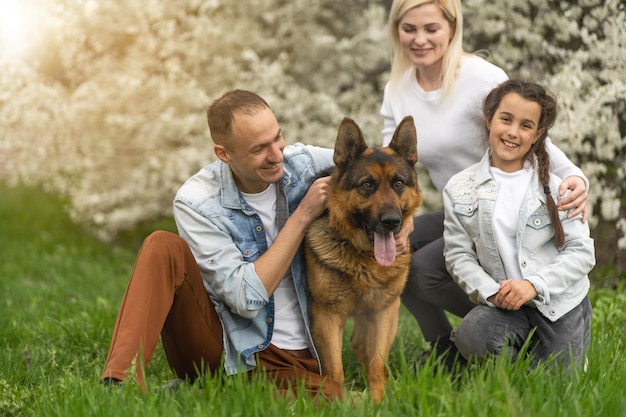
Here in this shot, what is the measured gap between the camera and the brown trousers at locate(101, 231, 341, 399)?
299 centimetres

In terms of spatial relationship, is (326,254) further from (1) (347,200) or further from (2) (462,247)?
(2) (462,247)

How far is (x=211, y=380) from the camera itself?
279 centimetres

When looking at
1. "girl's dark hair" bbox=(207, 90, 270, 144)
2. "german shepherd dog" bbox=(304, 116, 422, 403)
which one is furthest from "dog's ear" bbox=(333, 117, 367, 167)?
"girl's dark hair" bbox=(207, 90, 270, 144)

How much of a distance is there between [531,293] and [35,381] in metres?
2.50

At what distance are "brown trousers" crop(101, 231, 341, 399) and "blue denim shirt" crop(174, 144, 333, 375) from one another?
2.9 inches

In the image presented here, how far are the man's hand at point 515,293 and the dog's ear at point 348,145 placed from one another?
96cm

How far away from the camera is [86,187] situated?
884 centimetres

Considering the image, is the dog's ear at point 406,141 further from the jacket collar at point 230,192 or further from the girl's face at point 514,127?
the jacket collar at point 230,192

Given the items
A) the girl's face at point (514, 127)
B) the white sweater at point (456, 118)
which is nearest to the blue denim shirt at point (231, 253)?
the white sweater at point (456, 118)

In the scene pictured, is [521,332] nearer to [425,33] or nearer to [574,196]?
[574,196]

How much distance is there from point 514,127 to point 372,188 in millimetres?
732

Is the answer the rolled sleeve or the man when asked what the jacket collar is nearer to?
the man

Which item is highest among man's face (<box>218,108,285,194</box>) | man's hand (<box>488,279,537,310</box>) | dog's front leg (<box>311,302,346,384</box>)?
man's face (<box>218,108,285,194</box>)

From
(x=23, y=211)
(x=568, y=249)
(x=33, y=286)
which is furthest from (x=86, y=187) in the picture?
(x=568, y=249)
